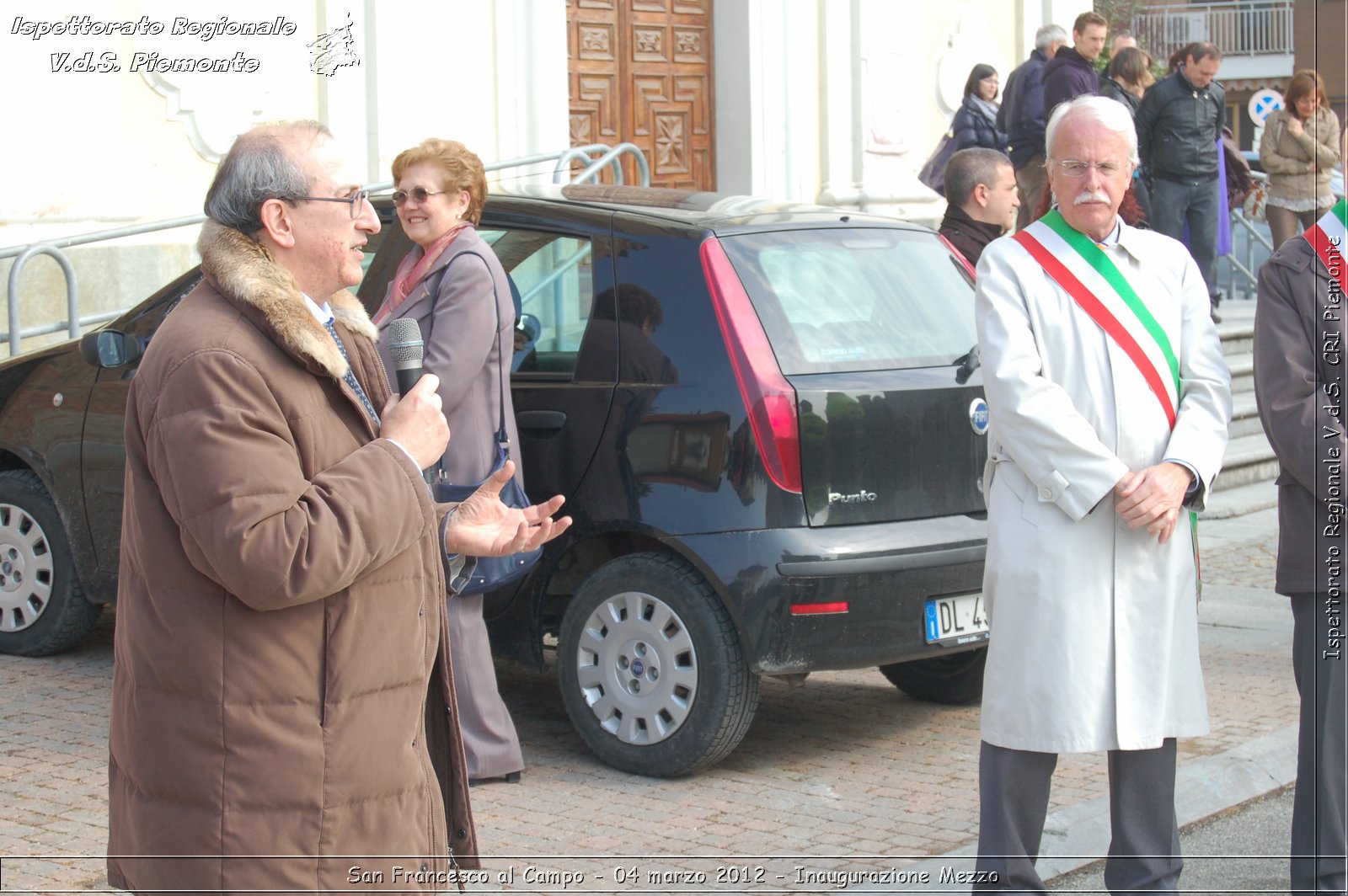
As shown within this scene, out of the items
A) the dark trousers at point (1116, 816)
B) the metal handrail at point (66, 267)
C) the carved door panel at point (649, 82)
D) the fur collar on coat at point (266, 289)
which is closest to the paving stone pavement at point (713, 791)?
the dark trousers at point (1116, 816)

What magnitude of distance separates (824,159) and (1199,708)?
38.0ft

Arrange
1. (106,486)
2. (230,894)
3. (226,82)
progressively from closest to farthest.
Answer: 1. (230,894)
2. (106,486)
3. (226,82)

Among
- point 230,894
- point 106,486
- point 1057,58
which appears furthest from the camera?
point 1057,58

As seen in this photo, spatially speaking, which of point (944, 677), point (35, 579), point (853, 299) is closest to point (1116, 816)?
point (853, 299)

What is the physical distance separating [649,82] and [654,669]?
31.8 feet

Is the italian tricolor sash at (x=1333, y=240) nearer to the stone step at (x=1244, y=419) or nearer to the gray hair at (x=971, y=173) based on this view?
the gray hair at (x=971, y=173)

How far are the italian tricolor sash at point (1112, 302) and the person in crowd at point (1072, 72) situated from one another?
7.93 metres

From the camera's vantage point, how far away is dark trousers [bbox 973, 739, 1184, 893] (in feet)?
13.1

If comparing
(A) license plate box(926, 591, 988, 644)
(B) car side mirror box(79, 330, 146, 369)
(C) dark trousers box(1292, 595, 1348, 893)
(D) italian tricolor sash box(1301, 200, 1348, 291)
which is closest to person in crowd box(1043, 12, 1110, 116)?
(A) license plate box(926, 591, 988, 644)

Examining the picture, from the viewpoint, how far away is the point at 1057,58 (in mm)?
11852

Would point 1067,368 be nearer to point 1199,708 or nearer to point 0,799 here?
point 1199,708

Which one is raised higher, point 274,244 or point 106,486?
point 274,244

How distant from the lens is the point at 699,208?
5770 mm

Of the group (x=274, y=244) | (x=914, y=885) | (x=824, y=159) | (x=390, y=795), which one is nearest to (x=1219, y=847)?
(x=914, y=885)
